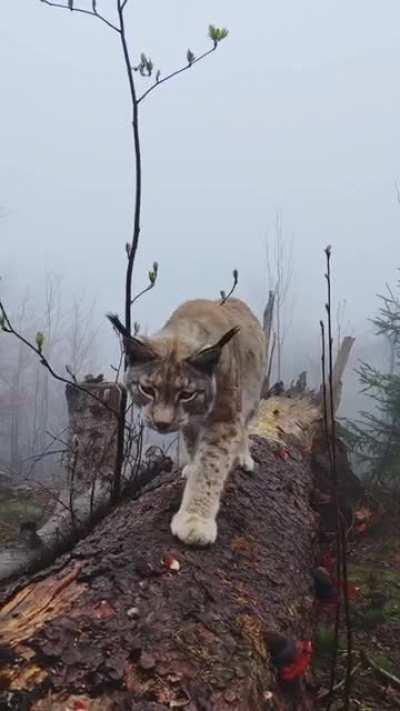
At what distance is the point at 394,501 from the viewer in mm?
8516

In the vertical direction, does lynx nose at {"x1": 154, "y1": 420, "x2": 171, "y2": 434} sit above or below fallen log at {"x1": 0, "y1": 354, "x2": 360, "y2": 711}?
above

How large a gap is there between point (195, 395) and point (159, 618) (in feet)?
4.22

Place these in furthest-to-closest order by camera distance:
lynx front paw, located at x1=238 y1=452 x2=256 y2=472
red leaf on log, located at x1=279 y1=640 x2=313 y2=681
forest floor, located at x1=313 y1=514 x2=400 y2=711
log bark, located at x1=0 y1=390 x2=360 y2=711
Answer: lynx front paw, located at x1=238 y1=452 x2=256 y2=472, forest floor, located at x1=313 y1=514 x2=400 y2=711, red leaf on log, located at x1=279 y1=640 x2=313 y2=681, log bark, located at x1=0 y1=390 x2=360 y2=711

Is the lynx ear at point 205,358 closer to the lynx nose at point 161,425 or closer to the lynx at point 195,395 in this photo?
the lynx at point 195,395

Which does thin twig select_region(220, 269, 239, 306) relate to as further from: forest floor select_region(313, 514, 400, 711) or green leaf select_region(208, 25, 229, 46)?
forest floor select_region(313, 514, 400, 711)

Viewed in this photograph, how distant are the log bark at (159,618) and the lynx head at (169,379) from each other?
0.61 metres

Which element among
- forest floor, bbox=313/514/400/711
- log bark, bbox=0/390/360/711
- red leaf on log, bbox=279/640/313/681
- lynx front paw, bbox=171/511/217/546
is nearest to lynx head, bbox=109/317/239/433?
lynx front paw, bbox=171/511/217/546

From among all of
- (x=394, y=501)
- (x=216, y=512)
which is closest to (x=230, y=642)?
(x=216, y=512)

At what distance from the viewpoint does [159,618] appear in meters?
2.39

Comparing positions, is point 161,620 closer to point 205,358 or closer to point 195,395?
point 195,395

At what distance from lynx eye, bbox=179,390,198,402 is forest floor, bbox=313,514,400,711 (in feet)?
5.86

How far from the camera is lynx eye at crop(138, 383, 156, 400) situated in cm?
334

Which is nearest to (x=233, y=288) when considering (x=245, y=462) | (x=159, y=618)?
(x=245, y=462)

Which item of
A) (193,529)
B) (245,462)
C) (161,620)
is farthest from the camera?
(245,462)
